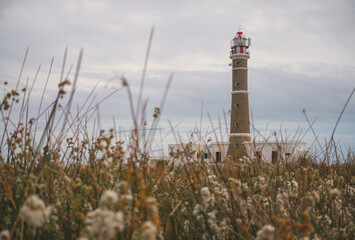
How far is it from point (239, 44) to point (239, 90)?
5868mm

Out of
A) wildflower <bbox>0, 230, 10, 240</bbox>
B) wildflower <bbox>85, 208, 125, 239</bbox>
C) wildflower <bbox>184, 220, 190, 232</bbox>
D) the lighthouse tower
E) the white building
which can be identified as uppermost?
the lighthouse tower

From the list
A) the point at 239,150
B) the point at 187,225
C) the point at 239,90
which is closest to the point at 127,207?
the point at 187,225

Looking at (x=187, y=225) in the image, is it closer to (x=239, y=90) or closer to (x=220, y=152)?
(x=220, y=152)

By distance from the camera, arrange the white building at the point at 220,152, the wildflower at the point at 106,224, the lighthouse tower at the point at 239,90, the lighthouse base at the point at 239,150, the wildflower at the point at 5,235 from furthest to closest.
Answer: the lighthouse tower at the point at 239,90 → the lighthouse base at the point at 239,150 → the white building at the point at 220,152 → the wildflower at the point at 5,235 → the wildflower at the point at 106,224

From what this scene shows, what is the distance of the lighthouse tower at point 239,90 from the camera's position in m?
35.6

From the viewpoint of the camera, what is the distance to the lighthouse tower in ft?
117

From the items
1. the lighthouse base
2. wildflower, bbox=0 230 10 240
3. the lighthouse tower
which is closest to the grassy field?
wildflower, bbox=0 230 10 240

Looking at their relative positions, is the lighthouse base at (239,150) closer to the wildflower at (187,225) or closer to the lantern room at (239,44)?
the wildflower at (187,225)

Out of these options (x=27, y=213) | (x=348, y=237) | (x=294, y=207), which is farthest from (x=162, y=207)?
(x=27, y=213)

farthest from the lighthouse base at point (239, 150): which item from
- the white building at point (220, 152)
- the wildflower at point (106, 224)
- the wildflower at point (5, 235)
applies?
the wildflower at point (5, 235)

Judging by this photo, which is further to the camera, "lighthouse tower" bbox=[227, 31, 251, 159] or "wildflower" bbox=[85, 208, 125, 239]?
"lighthouse tower" bbox=[227, 31, 251, 159]

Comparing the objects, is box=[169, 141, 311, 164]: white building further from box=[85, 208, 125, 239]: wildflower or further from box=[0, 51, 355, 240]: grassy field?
box=[85, 208, 125, 239]: wildflower

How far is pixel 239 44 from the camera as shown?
3825cm

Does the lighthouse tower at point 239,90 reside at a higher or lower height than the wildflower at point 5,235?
higher
